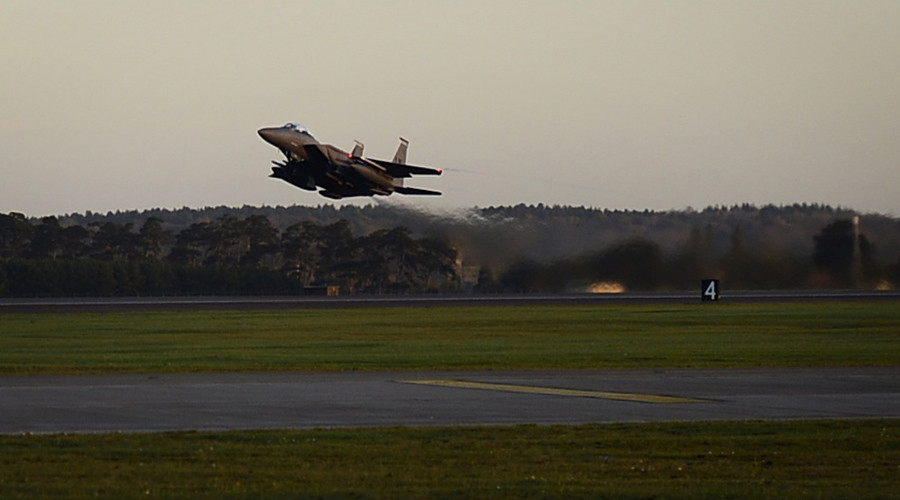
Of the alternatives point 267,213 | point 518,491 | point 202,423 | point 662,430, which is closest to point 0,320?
point 202,423

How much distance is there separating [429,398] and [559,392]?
3.17 metres

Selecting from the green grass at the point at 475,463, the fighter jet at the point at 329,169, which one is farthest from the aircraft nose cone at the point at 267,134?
the green grass at the point at 475,463

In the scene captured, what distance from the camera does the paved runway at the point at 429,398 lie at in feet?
73.2

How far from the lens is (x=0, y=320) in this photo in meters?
65.1

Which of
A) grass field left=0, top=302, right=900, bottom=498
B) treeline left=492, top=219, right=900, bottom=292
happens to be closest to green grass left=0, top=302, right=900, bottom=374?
grass field left=0, top=302, right=900, bottom=498

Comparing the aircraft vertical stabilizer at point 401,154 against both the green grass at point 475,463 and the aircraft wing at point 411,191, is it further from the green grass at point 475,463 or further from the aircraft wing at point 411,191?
the green grass at point 475,463

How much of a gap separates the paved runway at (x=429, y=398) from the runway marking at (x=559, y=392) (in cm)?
2

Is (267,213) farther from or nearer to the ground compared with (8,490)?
farther from the ground

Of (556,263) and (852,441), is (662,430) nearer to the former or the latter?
(852,441)

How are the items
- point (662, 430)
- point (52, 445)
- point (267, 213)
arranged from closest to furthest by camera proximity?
point (52, 445), point (662, 430), point (267, 213)

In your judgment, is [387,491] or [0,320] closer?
[387,491]

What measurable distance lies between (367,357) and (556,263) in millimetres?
31282

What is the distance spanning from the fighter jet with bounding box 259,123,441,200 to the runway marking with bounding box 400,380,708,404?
26.4m

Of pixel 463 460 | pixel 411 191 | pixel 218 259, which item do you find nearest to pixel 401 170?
pixel 411 191
